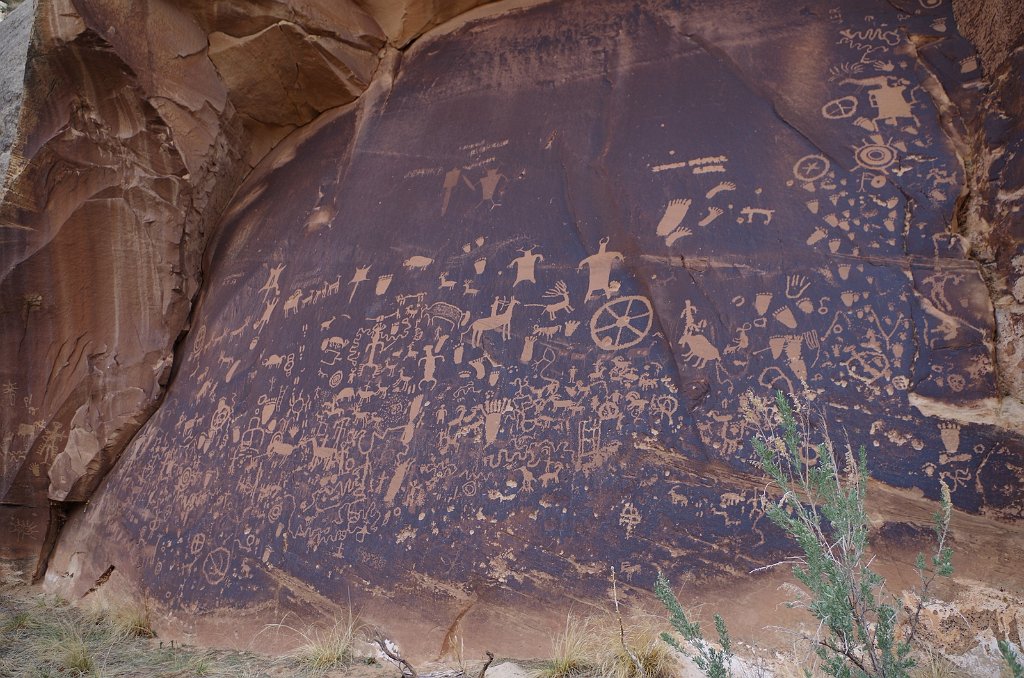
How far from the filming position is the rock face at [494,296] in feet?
8.82

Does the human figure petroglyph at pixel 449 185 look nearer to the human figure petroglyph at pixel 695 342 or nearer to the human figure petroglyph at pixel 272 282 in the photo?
the human figure petroglyph at pixel 272 282

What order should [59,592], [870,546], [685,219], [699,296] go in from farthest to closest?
1. [59,592]
2. [685,219]
3. [699,296]
4. [870,546]

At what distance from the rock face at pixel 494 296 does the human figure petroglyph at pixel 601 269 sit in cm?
2

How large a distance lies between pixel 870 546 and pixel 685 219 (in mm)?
1449

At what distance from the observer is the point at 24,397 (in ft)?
14.7

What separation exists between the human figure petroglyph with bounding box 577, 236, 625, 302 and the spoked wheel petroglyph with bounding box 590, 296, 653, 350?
2.9 inches

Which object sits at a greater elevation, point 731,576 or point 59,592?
point 731,576

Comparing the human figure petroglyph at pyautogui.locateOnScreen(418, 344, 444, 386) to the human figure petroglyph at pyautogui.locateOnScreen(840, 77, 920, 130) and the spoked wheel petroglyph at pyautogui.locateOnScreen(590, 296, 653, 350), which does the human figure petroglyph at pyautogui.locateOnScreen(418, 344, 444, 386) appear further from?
the human figure petroglyph at pyautogui.locateOnScreen(840, 77, 920, 130)

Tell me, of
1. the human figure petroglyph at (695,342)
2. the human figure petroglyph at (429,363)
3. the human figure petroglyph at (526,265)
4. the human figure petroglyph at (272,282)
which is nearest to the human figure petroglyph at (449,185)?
the human figure petroglyph at (526,265)

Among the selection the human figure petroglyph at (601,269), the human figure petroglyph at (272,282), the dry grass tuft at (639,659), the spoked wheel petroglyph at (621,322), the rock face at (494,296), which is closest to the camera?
the dry grass tuft at (639,659)

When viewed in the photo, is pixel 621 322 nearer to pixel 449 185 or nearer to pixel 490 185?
pixel 490 185

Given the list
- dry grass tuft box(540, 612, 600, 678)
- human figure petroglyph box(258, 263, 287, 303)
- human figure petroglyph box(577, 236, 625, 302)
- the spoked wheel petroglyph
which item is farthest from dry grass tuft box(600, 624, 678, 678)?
human figure petroglyph box(258, 263, 287, 303)

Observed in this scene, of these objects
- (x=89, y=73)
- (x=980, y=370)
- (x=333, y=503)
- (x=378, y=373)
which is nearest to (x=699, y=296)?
(x=980, y=370)

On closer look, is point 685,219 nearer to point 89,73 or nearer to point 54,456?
point 89,73
